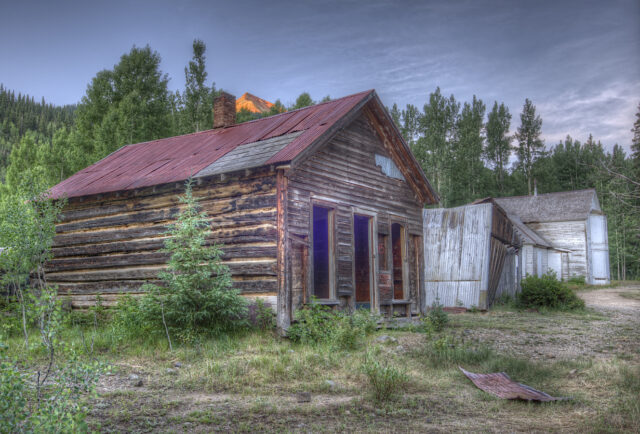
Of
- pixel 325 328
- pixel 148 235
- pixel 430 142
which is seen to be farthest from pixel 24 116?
pixel 325 328

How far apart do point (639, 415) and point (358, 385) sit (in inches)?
127

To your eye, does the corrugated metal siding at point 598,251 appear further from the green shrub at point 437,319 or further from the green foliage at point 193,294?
the green foliage at point 193,294

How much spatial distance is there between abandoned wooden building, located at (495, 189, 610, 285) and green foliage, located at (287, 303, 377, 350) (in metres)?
28.4

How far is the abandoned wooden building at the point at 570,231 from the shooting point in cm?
3691

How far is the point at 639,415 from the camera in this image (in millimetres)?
5152

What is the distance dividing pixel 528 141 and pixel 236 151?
52.5 metres

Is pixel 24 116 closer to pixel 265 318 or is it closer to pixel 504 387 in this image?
pixel 265 318

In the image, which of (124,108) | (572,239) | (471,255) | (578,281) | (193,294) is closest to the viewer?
(193,294)

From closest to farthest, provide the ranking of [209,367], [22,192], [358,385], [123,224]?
[358,385], [209,367], [22,192], [123,224]

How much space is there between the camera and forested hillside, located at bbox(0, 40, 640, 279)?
96.5 feet

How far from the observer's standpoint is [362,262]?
14.5 meters

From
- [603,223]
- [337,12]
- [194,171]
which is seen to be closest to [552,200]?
[603,223]

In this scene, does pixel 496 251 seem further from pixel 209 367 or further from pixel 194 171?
pixel 209 367

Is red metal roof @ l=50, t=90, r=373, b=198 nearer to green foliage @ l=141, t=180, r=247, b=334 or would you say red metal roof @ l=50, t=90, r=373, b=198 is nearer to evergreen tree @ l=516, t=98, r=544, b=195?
green foliage @ l=141, t=180, r=247, b=334
